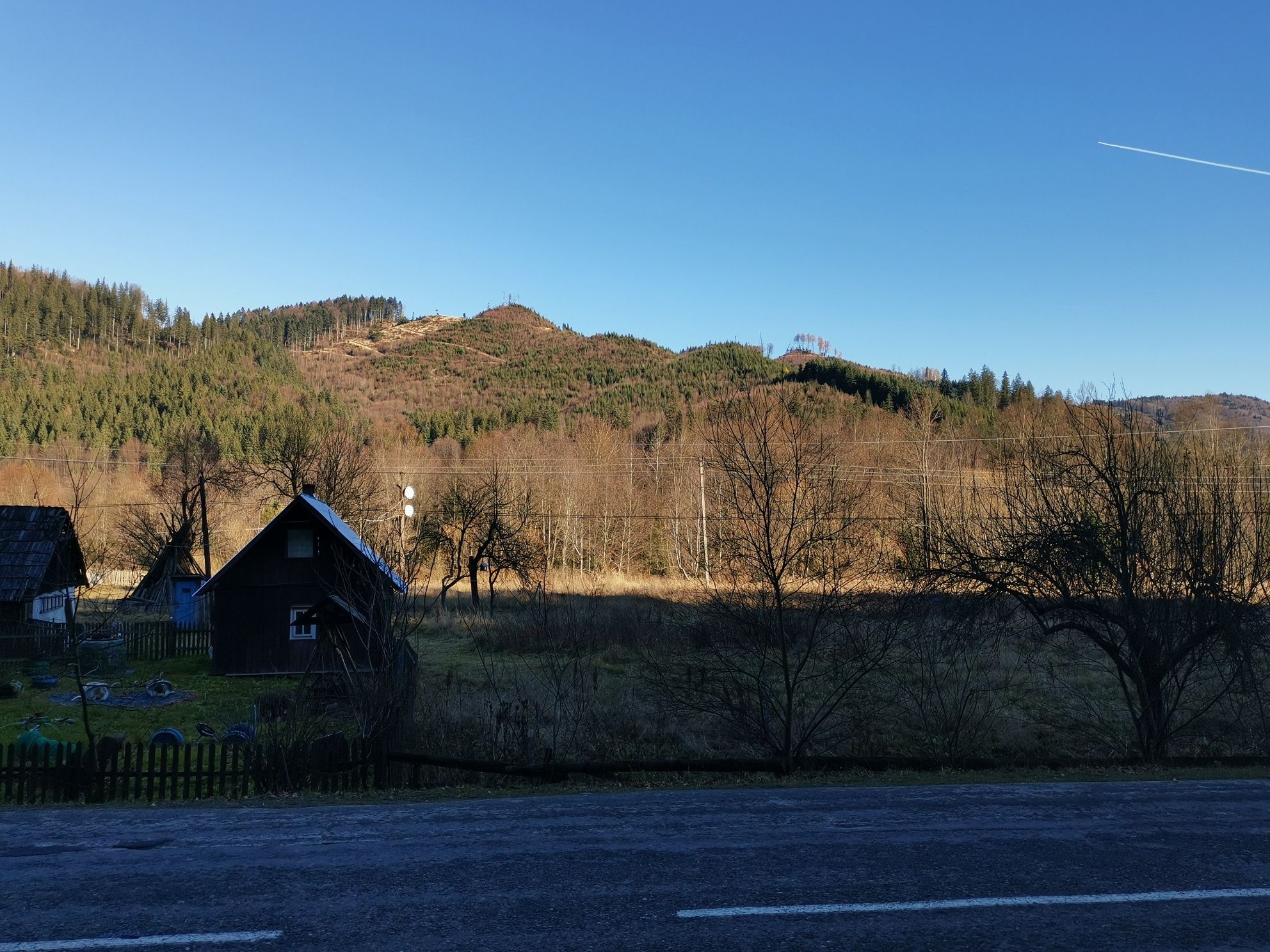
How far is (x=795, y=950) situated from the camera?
556 centimetres

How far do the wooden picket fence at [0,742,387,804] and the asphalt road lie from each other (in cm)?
117

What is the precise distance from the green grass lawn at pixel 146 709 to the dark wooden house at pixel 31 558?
532cm

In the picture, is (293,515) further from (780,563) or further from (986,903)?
(986,903)

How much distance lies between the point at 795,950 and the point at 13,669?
94.4 ft

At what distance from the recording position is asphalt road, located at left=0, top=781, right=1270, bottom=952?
5.89 metres

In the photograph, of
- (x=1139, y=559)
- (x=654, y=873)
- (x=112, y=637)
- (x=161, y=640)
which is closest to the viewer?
(x=654, y=873)

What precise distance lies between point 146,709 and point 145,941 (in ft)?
55.6

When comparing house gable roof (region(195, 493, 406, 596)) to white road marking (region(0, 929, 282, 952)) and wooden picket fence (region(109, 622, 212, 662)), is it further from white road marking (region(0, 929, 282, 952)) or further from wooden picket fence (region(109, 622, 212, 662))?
white road marking (region(0, 929, 282, 952))

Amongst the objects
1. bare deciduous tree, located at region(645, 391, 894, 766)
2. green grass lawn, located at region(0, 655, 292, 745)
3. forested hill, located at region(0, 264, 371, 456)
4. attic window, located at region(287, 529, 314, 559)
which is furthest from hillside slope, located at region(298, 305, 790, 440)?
bare deciduous tree, located at region(645, 391, 894, 766)

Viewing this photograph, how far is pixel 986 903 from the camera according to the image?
6.44m

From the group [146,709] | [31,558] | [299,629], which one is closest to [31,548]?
[31,558]

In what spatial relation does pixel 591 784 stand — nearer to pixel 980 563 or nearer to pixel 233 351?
pixel 980 563

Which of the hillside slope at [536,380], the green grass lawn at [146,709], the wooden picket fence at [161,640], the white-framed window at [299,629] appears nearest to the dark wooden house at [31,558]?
the wooden picket fence at [161,640]

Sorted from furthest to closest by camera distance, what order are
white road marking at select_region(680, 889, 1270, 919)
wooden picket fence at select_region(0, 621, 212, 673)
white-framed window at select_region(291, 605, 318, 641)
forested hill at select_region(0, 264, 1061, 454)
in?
forested hill at select_region(0, 264, 1061, 454)
wooden picket fence at select_region(0, 621, 212, 673)
white-framed window at select_region(291, 605, 318, 641)
white road marking at select_region(680, 889, 1270, 919)
